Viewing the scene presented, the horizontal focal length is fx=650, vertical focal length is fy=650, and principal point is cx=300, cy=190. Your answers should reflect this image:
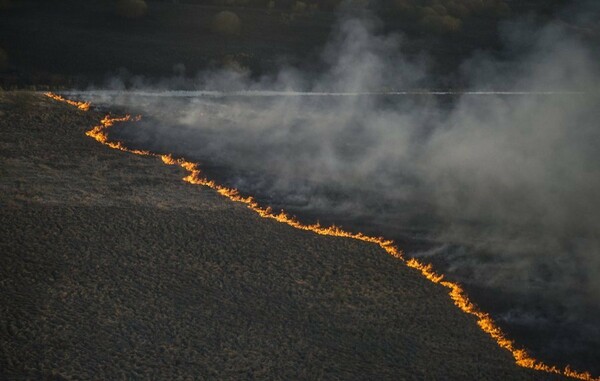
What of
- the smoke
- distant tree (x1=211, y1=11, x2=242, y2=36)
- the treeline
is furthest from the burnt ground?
the treeline

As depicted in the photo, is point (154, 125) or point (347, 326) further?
point (154, 125)

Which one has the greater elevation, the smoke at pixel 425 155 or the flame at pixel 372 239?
the smoke at pixel 425 155

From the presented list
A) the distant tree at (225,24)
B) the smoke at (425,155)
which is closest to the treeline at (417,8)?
the distant tree at (225,24)

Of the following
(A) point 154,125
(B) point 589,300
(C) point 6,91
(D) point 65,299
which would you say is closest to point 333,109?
(A) point 154,125

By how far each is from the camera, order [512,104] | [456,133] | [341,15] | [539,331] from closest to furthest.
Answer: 1. [539,331]
2. [456,133]
3. [512,104]
4. [341,15]

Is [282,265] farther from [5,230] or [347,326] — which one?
[5,230]

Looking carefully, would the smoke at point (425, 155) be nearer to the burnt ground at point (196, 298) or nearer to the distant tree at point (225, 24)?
the burnt ground at point (196, 298)
